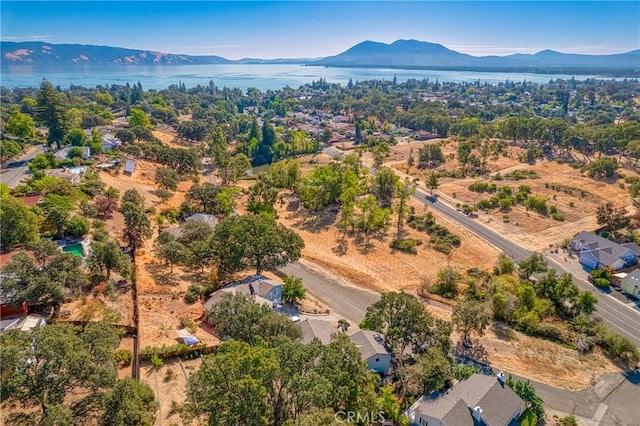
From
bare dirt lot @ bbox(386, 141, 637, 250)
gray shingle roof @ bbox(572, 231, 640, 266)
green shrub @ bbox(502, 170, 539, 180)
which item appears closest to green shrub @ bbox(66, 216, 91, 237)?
bare dirt lot @ bbox(386, 141, 637, 250)

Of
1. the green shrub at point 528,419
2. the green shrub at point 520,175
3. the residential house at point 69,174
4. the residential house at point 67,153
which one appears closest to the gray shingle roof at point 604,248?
the green shrub at point 528,419

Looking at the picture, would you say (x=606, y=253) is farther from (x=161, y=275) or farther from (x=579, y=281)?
(x=161, y=275)

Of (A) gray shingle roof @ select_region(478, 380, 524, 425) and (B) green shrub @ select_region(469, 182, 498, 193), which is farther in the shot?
(B) green shrub @ select_region(469, 182, 498, 193)

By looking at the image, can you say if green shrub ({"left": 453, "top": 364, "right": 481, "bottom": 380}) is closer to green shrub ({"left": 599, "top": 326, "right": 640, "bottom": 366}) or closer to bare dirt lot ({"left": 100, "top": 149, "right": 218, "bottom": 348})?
green shrub ({"left": 599, "top": 326, "right": 640, "bottom": 366})

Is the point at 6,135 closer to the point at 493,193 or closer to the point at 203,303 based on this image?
the point at 203,303

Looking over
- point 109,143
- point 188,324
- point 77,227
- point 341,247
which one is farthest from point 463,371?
point 109,143

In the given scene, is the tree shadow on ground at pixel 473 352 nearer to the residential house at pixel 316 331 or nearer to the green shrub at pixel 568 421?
the green shrub at pixel 568 421

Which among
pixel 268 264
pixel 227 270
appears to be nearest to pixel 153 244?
pixel 227 270
